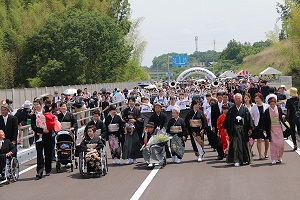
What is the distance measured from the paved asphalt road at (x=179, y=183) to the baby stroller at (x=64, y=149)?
0.28m

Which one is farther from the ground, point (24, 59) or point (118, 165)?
point (24, 59)

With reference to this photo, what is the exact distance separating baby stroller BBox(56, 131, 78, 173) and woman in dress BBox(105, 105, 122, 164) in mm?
1366

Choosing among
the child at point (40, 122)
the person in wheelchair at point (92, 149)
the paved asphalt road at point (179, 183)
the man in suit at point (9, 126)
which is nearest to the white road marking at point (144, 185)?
the paved asphalt road at point (179, 183)

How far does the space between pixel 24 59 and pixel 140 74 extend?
37898mm

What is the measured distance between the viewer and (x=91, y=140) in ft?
49.9

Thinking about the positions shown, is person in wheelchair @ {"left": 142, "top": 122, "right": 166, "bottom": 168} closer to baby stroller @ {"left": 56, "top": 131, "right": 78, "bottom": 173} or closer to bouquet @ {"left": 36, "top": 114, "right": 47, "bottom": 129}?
Result: baby stroller @ {"left": 56, "top": 131, "right": 78, "bottom": 173}

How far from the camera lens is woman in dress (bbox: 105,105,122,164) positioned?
1702 cm

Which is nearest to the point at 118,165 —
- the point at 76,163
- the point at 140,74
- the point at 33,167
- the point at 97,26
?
the point at 76,163

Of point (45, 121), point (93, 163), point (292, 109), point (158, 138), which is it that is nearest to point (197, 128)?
point (158, 138)

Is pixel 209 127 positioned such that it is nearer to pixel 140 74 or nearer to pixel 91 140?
pixel 91 140

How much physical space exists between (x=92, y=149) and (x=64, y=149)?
1231mm

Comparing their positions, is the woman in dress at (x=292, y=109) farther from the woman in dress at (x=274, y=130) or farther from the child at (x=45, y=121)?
the child at (x=45, y=121)

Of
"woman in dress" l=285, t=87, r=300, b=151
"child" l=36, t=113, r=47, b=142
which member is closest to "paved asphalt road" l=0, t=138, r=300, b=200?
"child" l=36, t=113, r=47, b=142

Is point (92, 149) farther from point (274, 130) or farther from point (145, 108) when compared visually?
point (145, 108)
